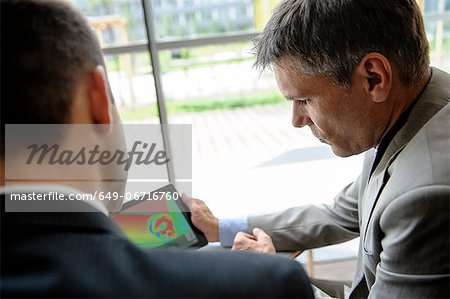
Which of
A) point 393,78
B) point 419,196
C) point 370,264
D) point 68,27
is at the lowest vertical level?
point 370,264

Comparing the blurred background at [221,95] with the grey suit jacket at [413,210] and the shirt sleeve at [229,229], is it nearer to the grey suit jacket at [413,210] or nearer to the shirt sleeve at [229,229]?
the shirt sleeve at [229,229]

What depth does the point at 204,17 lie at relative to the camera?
7.68 feet

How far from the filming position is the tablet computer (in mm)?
1206

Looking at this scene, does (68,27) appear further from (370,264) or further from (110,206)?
(370,264)

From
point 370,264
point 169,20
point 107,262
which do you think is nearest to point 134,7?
point 169,20

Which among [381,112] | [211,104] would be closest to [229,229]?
[381,112]

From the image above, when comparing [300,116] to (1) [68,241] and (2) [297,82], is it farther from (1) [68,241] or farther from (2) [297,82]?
(1) [68,241]

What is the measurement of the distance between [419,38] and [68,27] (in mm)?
746

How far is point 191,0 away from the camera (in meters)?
2.35

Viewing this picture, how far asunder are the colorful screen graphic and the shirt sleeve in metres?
0.09

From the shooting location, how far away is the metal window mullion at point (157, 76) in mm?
2174

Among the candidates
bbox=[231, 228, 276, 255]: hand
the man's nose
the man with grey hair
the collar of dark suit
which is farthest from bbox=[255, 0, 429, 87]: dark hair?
the collar of dark suit

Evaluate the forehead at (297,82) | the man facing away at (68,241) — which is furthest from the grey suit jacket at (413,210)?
the man facing away at (68,241)

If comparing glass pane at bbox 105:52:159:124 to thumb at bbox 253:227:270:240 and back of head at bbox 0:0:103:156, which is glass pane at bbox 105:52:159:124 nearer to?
thumb at bbox 253:227:270:240
